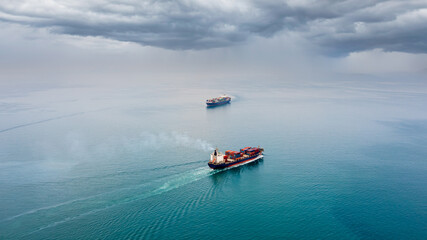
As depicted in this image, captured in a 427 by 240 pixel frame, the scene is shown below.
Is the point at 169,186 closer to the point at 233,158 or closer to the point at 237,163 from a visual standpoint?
the point at 233,158

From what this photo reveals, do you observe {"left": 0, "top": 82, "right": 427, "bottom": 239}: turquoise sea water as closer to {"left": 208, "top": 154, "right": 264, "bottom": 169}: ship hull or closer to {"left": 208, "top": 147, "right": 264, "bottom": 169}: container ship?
{"left": 208, "top": 154, "right": 264, "bottom": 169}: ship hull

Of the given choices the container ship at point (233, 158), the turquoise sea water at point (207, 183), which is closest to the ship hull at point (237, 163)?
the container ship at point (233, 158)

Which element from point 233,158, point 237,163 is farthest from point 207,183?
point 237,163

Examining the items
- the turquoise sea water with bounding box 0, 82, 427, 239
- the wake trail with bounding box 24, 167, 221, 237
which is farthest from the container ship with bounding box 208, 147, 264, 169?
the turquoise sea water with bounding box 0, 82, 427, 239

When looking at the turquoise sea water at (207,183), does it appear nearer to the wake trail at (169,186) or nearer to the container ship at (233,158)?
the wake trail at (169,186)

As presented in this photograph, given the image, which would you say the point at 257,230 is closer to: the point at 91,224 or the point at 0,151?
the point at 91,224

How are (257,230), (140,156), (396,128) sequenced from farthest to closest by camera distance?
(396,128) → (140,156) → (257,230)

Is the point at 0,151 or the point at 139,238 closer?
the point at 139,238

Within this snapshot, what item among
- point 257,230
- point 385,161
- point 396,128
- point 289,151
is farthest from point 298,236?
point 396,128
